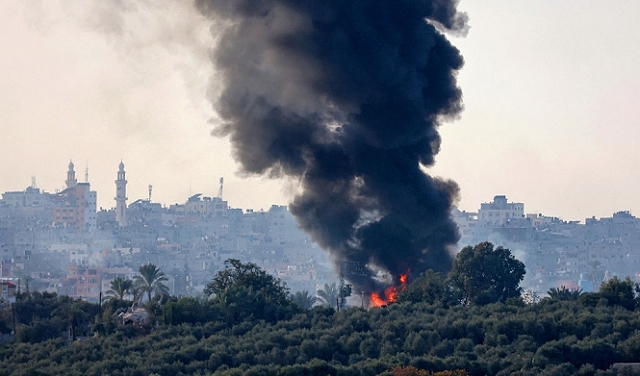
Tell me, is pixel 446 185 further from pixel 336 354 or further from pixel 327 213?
pixel 336 354

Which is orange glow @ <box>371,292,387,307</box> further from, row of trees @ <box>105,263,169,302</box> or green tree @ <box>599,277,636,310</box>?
row of trees @ <box>105,263,169,302</box>

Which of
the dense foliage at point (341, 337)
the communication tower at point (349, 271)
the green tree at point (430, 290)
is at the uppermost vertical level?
the communication tower at point (349, 271)

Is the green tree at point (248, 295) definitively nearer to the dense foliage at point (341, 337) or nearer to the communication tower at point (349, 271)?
the dense foliage at point (341, 337)

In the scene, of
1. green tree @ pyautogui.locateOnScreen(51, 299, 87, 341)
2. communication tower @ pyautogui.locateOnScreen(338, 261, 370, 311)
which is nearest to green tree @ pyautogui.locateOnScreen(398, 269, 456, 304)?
communication tower @ pyautogui.locateOnScreen(338, 261, 370, 311)

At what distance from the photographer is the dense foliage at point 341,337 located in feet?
184

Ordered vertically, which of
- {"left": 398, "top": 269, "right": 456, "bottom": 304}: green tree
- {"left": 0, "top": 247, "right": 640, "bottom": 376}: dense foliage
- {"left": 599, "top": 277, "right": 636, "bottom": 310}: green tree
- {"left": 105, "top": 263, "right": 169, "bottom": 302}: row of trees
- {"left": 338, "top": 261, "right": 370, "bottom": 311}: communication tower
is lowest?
{"left": 0, "top": 247, "right": 640, "bottom": 376}: dense foliage

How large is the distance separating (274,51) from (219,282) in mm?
13570

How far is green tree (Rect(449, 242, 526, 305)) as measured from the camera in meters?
76.8

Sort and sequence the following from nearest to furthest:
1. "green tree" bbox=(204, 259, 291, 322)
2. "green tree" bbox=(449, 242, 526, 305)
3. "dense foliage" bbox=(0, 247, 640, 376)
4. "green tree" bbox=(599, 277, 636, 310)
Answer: "dense foliage" bbox=(0, 247, 640, 376) < "green tree" bbox=(599, 277, 636, 310) < "green tree" bbox=(204, 259, 291, 322) < "green tree" bbox=(449, 242, 526, 305)

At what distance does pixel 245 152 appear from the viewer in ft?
272

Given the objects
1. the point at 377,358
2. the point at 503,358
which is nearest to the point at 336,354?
the point at 377,358

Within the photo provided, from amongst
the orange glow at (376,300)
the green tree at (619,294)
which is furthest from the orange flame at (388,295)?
the green tree at (619,294)

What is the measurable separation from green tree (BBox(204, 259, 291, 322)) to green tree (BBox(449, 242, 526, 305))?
930 centimetres

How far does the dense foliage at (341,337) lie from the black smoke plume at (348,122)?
5.55 m
